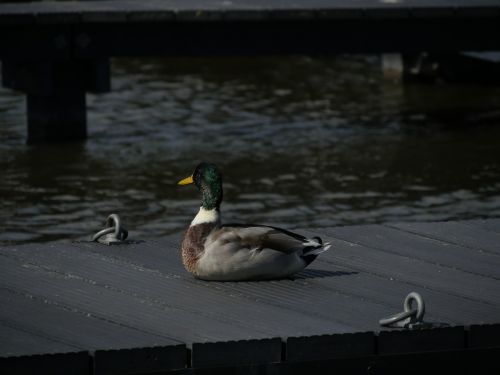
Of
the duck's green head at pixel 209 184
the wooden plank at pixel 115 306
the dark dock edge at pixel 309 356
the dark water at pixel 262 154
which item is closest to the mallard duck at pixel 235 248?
the duck's green head at pixel 209 184

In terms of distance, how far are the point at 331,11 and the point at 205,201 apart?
9.55 meters

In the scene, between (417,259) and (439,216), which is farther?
(439,216)

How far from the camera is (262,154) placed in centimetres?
1703

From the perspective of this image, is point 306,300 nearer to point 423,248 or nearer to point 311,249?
point 311,249

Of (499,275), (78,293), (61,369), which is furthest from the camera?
(499,275)

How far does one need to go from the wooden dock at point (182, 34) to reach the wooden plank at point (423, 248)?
7870 millimetres

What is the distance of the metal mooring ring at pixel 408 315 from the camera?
7.44m

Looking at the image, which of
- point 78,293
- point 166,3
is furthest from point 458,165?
point 78,293

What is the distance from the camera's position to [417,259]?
9.00 meters

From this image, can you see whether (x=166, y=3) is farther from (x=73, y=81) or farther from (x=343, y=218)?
(x=343, y=218)

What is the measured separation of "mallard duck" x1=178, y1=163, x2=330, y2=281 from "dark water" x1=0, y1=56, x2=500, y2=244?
491cm

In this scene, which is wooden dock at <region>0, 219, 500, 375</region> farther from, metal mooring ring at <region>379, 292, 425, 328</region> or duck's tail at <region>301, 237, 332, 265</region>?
duck's tail at <region>301, 237, 332, 265</region>

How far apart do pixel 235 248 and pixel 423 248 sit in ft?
5.35

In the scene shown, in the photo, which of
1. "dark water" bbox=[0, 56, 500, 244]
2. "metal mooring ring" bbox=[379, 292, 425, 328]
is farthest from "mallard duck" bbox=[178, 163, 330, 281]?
"dark water" bbox=[0, 56, 500, 244]
